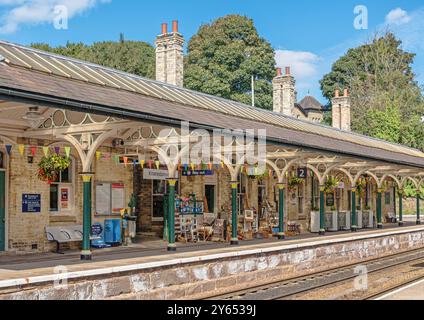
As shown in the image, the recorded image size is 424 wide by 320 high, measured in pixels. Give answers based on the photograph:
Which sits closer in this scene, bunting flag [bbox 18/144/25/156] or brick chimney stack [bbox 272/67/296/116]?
bunting flag [bbox 18/144/25/156]

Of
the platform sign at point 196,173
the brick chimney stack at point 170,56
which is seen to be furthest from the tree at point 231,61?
the platform sign at point 196,173

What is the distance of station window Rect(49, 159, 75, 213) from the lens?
46.2 ft

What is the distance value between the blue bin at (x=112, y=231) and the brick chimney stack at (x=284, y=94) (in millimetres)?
16353

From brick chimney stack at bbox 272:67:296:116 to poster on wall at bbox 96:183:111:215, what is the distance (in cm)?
1621

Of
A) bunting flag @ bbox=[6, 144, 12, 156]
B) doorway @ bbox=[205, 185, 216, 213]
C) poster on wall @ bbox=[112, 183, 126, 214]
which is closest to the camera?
bunting flag @ bbox=[6, 144, 12, 156]

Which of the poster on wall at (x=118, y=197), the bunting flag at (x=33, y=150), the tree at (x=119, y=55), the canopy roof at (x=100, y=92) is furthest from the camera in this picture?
the tree at (x=119, y=55)

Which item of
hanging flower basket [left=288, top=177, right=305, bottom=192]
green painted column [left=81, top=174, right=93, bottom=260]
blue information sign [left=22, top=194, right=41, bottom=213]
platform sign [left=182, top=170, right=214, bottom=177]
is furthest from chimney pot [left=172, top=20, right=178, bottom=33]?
green painted column [left=81, top=174, right=93, bottom=260]

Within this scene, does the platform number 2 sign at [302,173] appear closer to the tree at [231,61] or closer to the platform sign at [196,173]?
the platform sign at [196,173]

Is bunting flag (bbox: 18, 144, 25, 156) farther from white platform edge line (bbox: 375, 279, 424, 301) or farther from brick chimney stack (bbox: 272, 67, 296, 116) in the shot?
brick chimney stack (bbox: 272, 67, 296, 116)

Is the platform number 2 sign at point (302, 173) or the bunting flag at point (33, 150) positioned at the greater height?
the bunting flag at point (33, 150)

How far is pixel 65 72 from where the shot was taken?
12.4 metres

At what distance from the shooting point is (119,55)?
54312mm

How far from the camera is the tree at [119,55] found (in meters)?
50.7

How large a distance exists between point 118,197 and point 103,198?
56cm
